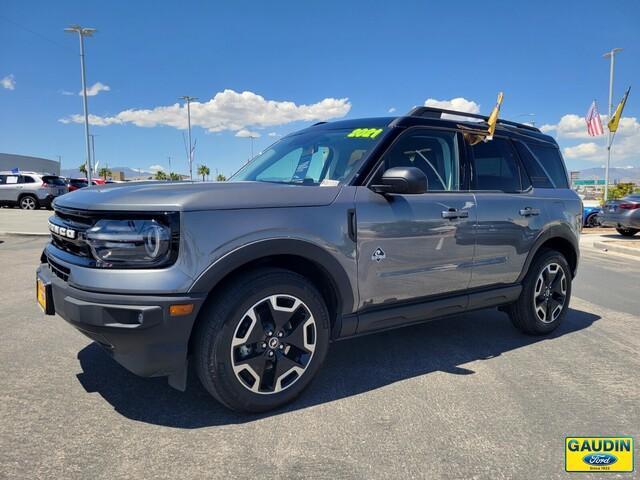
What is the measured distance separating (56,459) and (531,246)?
3767 millimetres

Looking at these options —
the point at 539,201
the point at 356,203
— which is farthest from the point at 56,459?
the point at 539,201

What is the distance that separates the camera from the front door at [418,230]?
3.06 m

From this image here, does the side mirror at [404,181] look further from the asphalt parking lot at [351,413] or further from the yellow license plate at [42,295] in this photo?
the yellow license plate at [42,295]

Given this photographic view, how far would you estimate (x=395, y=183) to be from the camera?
297cm

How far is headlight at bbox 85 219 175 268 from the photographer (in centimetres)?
238

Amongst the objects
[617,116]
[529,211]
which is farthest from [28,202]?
[617,116]

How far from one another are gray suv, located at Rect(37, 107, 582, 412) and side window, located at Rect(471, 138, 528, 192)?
0.05 feet

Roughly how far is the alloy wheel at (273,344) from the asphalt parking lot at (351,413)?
0.22 m

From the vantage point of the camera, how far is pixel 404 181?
2.93 m

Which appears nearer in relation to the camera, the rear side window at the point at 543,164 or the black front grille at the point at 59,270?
the black front grille at the point at 59,270

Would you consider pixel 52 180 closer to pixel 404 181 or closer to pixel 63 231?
pixel 63 231

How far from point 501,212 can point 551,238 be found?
85 centimetres

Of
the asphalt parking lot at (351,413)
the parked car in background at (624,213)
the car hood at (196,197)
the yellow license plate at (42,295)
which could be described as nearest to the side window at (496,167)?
the asphalt parking lot at (351,413)

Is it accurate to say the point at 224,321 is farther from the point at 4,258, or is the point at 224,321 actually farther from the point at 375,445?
the point at 4,258
